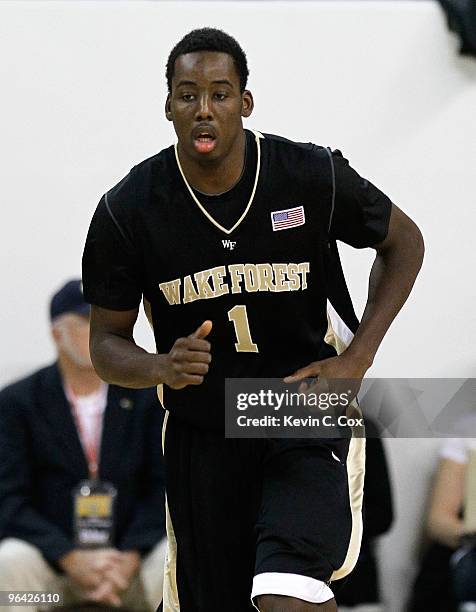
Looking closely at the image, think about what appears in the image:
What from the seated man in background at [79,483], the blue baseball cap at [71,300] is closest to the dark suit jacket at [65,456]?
the seated man in background at [79,483]

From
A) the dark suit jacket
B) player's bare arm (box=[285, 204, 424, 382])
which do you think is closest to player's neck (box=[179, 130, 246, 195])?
player's bare arm (box=[285, 204, 424, 382])

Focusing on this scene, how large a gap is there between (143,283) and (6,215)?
6.64ft

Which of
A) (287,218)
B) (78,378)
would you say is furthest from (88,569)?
(287,218)

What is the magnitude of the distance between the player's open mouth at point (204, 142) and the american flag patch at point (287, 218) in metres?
0.25

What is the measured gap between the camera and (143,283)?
338 centimetres

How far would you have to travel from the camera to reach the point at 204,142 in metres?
3.15

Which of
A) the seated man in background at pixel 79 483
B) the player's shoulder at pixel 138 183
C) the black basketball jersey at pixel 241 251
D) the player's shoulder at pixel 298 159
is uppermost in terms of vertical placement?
the player's shoulder at pixel 298 159

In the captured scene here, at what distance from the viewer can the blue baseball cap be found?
194 inches

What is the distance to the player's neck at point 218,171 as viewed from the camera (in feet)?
10.7

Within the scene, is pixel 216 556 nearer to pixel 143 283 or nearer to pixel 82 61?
pixel 143 283

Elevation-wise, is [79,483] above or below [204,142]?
below

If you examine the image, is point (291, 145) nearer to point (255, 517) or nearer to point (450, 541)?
point (255, 517)

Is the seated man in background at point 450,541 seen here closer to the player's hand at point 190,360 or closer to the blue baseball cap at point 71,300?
the blue baseball cap at point 71,300

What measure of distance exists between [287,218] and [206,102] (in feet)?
1.18
